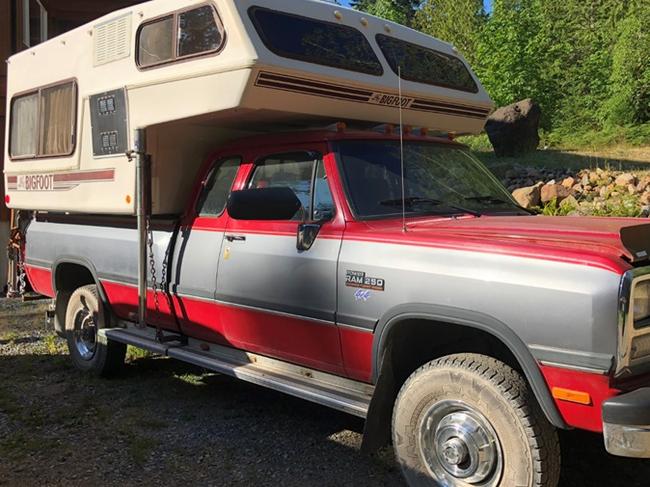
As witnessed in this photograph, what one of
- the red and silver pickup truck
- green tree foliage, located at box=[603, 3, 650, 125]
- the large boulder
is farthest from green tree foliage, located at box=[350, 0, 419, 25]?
the red and silver pickup truck

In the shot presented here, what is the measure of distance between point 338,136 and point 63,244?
3254mm

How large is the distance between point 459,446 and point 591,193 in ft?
31.5

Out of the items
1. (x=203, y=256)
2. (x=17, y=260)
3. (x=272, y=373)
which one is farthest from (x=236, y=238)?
(x=17, y=260)

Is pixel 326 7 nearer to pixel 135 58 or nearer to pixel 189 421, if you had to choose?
pixel 135 58

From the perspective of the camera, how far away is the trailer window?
19.6ft

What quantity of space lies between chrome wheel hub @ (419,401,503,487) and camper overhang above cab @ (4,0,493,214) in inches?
87.0

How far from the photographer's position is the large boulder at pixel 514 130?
17.3 meters

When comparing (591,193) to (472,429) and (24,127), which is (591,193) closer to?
(24,127)

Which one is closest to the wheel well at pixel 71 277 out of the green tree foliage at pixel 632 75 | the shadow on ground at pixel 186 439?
the shadow on ground at pixel 186 439

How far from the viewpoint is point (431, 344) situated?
3.74m

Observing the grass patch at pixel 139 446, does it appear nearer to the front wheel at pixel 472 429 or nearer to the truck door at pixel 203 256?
the truck door at pixel 203 256

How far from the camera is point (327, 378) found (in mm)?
4051

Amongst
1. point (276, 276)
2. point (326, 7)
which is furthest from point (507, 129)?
point (276, 276)

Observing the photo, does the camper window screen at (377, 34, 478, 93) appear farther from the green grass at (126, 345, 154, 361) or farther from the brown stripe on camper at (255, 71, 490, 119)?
the green grass at (126, 345, 154, 361)
